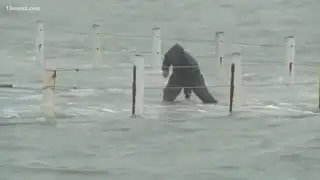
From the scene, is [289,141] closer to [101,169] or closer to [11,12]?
[101,169]

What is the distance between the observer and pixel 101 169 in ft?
36.5

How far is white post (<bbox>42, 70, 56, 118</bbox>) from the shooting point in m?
14.1

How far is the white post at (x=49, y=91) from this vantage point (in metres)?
14.1

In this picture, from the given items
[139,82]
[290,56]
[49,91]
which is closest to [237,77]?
[139,82]

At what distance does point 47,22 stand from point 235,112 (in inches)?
1026

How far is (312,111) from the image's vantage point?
622 inches

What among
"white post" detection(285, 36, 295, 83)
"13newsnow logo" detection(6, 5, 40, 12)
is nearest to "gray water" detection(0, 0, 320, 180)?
"white post" detection(285, 36, 295, 83)

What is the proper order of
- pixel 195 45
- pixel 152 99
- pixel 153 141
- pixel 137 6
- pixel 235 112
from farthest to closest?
pixel 137 6 → pixel 195 45 → pixel 152 99 → pixel 235 112 → pixel 153 141

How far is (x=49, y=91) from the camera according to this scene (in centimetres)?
1426

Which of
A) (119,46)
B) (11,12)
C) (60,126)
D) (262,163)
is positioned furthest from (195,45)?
(262,163)

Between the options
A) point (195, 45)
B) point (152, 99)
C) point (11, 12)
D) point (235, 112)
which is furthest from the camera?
point (11, 12)

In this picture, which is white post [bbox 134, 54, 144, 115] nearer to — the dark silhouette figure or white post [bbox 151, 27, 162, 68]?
the dark silhouette figure

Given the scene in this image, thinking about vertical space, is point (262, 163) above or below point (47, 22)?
below

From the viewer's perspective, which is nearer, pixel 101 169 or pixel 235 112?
pixel 101 169
